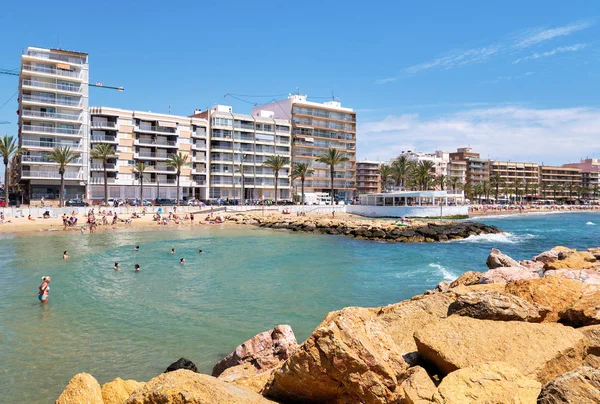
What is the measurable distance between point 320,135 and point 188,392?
340 ft

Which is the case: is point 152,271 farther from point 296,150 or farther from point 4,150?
point 296,150

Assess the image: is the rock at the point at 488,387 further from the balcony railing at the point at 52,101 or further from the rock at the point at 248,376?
the balcony railing at the point at 52,101

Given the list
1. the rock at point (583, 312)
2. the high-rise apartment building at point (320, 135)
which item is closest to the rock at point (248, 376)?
the rock at point (583, 312)

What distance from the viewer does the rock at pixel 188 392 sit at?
450cm

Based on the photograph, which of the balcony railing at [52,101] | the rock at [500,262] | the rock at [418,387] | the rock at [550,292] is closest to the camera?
the rock at [418,387]

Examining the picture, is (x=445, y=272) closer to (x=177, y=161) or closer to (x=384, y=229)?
(x=384, y=229)

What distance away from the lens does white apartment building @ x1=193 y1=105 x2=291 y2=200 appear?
91.1 meters

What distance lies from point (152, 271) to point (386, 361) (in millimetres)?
22197

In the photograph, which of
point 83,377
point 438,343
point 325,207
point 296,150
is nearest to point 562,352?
point 438,343

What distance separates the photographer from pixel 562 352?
5566mm

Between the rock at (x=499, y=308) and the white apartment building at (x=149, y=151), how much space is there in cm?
7909

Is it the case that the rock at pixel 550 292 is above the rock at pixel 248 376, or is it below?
above

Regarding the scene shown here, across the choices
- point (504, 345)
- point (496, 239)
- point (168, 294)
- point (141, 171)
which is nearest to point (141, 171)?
point (141, 171)

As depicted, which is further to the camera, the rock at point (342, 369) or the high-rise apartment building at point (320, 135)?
the high-rise apartment building at point (320, 135)
